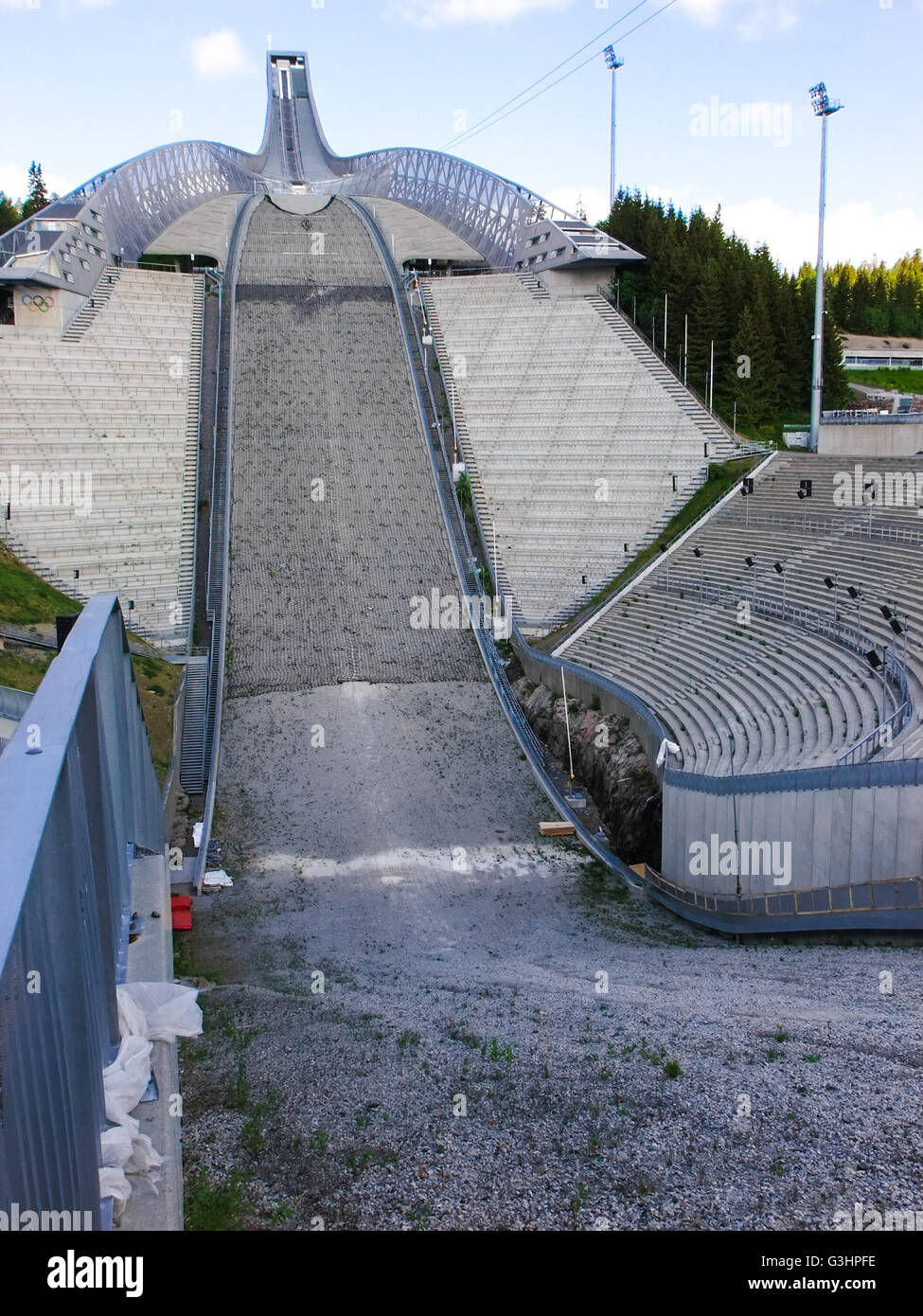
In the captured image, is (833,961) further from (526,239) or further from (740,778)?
(526,239)

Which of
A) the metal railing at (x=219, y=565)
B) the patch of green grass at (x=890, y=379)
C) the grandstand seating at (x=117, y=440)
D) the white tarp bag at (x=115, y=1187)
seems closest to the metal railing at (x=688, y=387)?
the metal railing at (x=219, y=565)

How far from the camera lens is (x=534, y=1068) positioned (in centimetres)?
718

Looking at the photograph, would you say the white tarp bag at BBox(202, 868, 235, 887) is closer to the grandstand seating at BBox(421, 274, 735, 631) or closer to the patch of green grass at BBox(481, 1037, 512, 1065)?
the patch of green grass at BBox(481, 1037, 512, 1065)

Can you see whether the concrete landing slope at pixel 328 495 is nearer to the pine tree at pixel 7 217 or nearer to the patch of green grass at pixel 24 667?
the patch of green grass at pixel 24 667

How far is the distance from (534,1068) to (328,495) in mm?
21855

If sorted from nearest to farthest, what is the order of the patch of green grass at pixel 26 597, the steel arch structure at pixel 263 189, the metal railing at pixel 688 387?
the patch of green grass at pixel 26 597 < the metal railing at pixel 688 387 < the steel arch structure at pixel 263 189

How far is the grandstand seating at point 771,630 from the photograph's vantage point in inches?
557

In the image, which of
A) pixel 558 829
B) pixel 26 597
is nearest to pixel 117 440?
pixel 26 597

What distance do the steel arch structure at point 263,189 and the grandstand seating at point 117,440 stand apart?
170 centimetres

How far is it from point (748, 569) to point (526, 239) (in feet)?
73.5

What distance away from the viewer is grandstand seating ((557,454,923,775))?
557 inches

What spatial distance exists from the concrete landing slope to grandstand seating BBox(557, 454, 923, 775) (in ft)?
12.8

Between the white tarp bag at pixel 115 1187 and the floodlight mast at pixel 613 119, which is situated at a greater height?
the floodlight mast at pixel 613 119

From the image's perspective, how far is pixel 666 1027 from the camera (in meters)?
7.76
